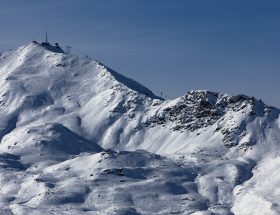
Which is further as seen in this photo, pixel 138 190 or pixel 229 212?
pixel 138 190

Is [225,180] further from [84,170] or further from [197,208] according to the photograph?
[84,170]

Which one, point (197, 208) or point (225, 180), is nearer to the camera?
point (197, 208)

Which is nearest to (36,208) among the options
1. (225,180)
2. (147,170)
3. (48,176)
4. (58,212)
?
(58,212)

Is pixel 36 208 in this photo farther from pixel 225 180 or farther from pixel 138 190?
pixel 225 180

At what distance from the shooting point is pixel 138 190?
181250mm

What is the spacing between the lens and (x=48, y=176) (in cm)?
19388

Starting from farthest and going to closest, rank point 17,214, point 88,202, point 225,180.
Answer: point 225,180 < point 88,202 < point 17,214

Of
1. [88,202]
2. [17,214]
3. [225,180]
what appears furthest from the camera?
[225,180]

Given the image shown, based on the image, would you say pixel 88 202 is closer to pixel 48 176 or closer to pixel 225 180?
pixel 48 176

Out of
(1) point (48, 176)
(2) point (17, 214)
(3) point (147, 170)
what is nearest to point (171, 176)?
(3) point (147, 170)

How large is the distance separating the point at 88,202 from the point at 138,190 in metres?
14.2

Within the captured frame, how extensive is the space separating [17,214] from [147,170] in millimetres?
46713

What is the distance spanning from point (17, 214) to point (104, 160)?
139ft

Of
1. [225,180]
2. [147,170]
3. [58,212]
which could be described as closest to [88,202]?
[58,212]
